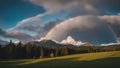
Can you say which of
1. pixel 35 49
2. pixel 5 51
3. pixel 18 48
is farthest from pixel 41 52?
pixel 5 51

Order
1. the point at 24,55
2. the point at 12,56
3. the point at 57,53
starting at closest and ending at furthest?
the point at 12,56
the point at 24,55
the point at 57,53

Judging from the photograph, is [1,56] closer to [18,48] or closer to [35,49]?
[18,48]

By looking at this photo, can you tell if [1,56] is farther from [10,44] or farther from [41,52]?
[41,52]

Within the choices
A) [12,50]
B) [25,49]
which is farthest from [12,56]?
[25,49]

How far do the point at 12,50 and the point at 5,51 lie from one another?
204 inches

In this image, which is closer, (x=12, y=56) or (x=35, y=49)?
(x=12, y=56)

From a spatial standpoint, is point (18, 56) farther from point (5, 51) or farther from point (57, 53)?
point (57, 53)

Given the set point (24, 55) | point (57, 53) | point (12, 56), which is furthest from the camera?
point (57, 53)

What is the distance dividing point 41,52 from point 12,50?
28760 mm

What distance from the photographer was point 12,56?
17450 centimetres

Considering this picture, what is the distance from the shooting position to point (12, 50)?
176250 millimetres

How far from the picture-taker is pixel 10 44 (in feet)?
606

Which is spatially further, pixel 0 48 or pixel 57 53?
pixel 57 53

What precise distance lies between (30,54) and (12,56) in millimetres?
20254
